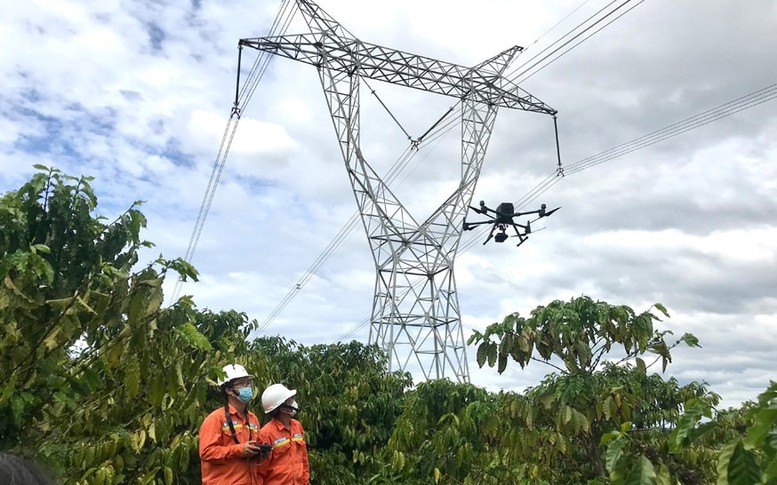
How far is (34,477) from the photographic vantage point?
4.39ft

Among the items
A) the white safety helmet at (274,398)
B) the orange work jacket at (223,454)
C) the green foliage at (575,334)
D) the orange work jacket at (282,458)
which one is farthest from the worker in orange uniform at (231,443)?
the green foliage at (575,334)

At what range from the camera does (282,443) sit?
545 centimetres

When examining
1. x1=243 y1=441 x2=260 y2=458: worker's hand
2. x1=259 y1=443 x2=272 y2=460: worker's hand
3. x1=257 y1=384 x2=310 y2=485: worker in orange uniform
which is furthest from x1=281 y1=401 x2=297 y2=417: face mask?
x1=243 y1=441 x2=260 y2=458: worker's hand

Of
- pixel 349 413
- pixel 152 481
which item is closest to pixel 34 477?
pixel 152 481

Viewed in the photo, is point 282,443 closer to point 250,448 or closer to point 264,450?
point 264,450

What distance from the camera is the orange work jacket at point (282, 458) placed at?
17.6 feet

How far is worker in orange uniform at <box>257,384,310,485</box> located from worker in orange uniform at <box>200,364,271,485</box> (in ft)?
0.59

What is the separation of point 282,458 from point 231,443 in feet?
Result: 1.75

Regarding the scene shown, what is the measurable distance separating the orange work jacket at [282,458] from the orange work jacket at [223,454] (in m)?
0.15

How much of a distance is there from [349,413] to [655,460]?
7.21 m

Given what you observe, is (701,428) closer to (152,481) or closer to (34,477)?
(34,477)

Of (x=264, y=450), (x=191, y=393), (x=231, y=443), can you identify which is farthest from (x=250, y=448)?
(x=191, y=393)

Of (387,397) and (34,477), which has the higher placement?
(387,397)

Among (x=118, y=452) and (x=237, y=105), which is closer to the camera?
(x=118, y=452)
